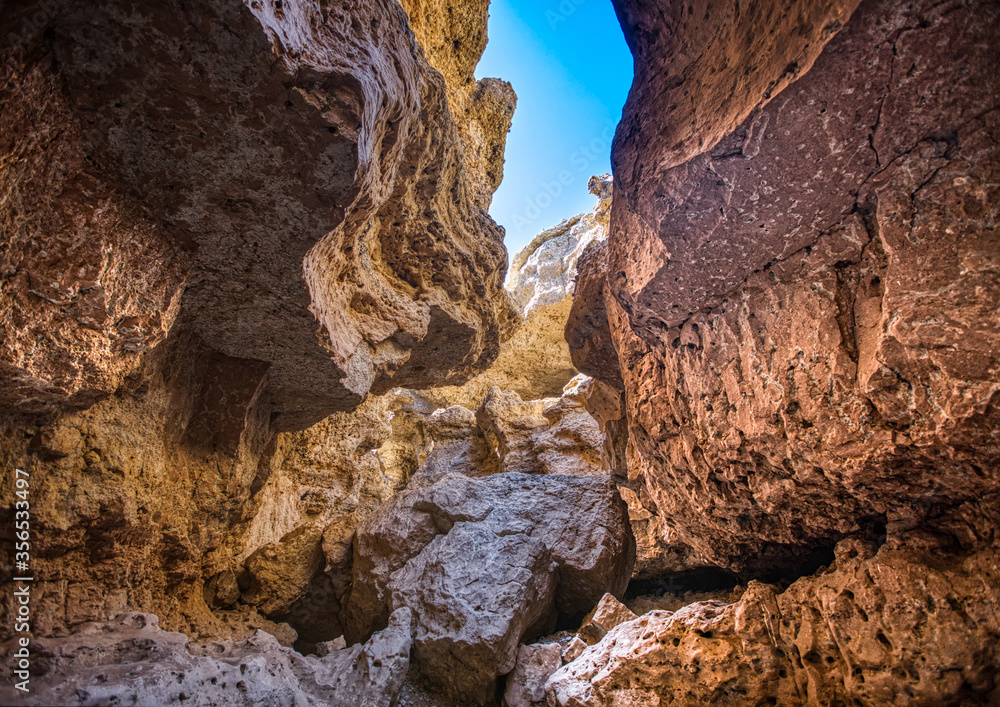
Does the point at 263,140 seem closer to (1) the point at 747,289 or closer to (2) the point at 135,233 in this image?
(2) the point at 135,233

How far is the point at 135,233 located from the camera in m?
1.90

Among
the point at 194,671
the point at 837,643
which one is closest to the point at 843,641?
the point at 837,643

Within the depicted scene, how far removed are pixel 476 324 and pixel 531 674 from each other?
9.78 ft

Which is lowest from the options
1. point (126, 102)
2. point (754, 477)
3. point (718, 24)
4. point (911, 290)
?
point (754, 477)

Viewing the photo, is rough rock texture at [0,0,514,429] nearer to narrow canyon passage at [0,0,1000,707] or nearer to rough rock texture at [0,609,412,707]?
narrow canyon passage at [0,0,1000,707]

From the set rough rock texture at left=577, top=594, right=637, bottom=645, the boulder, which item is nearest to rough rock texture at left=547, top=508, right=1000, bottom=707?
the boulder

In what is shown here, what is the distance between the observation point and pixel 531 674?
12.6 ft

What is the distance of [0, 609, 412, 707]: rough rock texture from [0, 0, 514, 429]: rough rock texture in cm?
128

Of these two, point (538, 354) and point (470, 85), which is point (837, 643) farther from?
point (538, 354)

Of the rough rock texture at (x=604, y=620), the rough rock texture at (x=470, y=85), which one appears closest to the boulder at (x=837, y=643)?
the rough rock texture at (x=604, y=620)

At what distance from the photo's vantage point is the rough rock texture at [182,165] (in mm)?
1478

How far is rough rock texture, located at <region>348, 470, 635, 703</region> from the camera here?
402cm

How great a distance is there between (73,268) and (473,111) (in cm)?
435

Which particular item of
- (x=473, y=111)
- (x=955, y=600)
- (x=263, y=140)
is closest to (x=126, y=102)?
(x=263, y=140)
